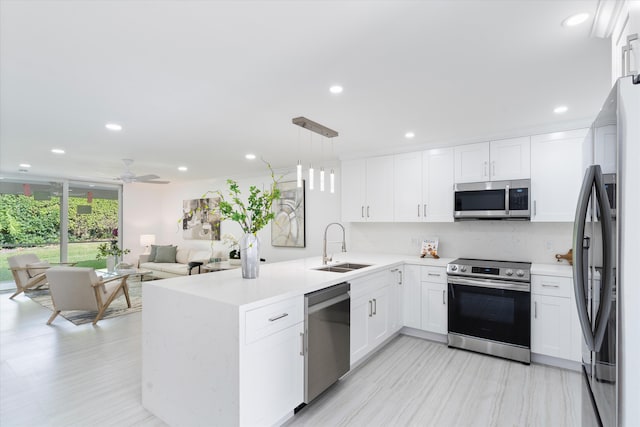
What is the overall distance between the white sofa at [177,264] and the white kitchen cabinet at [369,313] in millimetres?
4335

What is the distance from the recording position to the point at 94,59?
2.04 metres

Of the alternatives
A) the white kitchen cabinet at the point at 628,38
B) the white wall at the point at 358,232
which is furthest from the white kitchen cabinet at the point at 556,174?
the white kitchen cabinet at the point at 628,38

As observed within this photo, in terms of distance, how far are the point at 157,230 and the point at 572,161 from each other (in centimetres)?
886

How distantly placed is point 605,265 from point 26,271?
8.05 meters

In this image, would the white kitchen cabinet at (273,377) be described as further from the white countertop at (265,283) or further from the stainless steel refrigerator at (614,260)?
the stainless steel refrigerator at (614,260)

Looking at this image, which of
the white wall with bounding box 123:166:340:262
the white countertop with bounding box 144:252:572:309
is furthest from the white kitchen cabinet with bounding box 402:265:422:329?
the white wall with bounding box 123:166:340:262

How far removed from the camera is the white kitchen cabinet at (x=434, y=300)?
3.65 m

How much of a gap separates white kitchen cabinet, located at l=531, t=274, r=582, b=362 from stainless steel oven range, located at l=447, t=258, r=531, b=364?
0.09m

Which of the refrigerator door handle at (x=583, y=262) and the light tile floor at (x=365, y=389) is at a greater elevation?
the refrigerator door handle at (x=583, y=262)

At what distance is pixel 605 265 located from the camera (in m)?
1.12

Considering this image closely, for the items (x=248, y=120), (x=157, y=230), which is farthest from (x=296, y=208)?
(x=157, y=230)

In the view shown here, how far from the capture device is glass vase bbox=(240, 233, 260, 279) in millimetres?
2502

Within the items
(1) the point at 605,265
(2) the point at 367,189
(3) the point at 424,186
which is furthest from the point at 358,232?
(1) the point at 605,265

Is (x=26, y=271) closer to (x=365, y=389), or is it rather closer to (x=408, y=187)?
(x=365, y=389)
